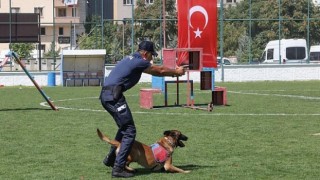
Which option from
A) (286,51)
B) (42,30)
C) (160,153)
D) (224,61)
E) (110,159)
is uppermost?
(42,30)

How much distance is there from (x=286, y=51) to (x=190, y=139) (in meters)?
34.7

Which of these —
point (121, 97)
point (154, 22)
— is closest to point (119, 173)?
point (121, 97)

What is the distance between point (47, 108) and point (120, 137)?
42.3 feet

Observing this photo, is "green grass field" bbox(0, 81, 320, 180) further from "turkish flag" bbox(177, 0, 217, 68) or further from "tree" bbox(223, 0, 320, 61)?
"tree" bbox(223, 0, 320, 61)

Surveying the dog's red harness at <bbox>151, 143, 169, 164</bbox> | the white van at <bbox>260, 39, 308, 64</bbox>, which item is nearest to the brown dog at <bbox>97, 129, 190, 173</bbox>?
the dog's red harness at <bbox>151, 143, 169, 164</bbox>

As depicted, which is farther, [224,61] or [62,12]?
[62,12]

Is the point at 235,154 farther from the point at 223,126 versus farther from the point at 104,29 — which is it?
the point at 104,29

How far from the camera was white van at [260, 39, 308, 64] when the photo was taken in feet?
156

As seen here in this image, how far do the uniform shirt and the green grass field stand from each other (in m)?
1.28

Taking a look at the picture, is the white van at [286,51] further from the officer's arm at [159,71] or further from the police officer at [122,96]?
the police officer at [122,96]

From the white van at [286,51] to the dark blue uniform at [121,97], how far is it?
3830 centimetres

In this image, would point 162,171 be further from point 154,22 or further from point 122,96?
point 154,22

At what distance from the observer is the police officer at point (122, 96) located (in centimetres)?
981

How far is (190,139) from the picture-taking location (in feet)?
46.3
